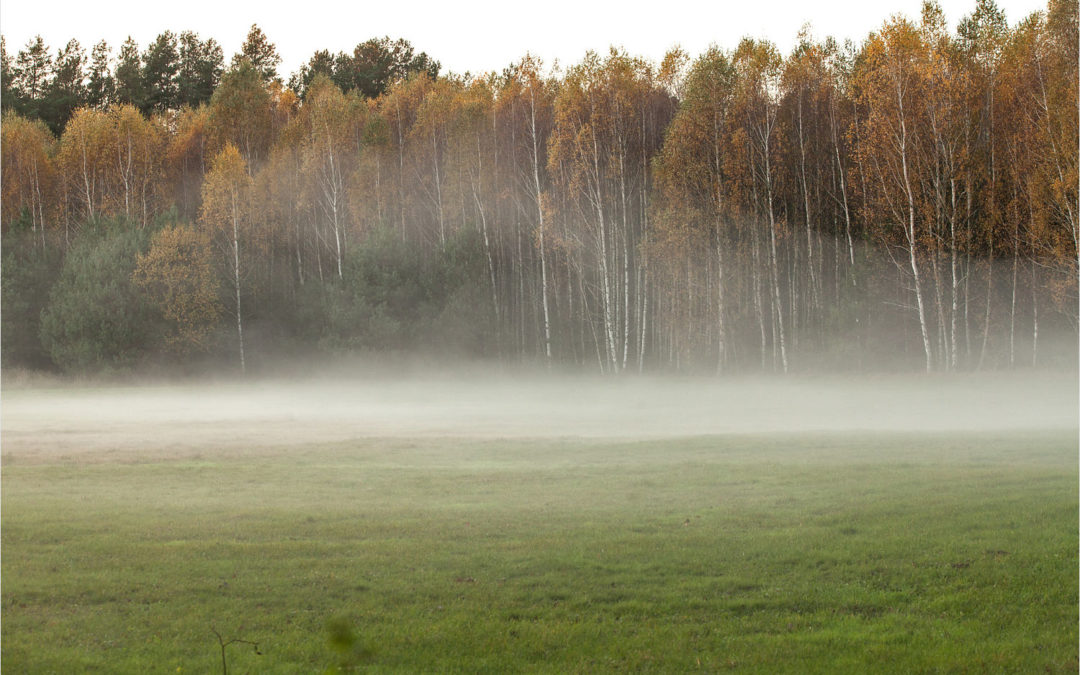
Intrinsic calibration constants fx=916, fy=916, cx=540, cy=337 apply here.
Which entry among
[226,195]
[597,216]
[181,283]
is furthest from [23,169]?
[597,216]

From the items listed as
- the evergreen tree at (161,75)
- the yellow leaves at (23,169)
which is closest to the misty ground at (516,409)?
the yellow leaves at (23,169)

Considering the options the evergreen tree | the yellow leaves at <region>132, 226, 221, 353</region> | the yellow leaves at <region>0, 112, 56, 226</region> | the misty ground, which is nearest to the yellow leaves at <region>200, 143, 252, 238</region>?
the yellow leaves at <region>132, 226, 221, 353</region>

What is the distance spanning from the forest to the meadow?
68.9 feet

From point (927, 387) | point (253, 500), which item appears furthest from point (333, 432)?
point (927, 387)

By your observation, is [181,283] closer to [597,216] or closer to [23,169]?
[23,169]

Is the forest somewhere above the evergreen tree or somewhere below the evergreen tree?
below

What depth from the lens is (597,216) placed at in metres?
45.2

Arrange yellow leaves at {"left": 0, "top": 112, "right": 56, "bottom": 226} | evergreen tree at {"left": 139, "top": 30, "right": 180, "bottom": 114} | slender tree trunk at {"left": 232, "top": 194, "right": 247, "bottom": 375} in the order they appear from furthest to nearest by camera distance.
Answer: evergreen tree at {"left": 139, "top": 30, "right": 180, "bottom": 114}
yellow leaves at {"left": 0, "top": 112, "right": 56, "bottom": 226}
slender tree trunk at {"left": 232, "top": 194, "right": 247, "bottom": 375}

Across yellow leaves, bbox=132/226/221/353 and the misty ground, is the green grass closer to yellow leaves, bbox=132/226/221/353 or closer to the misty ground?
the misty ground

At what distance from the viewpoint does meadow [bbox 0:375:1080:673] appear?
803 centimetres

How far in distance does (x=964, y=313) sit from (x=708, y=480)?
25.6 m

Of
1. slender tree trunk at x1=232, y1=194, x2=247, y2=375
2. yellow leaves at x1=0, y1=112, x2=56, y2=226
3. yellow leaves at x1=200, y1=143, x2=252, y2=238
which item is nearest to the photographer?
slender tree trunk at x1=232, y1=194, x2=247, y2=375

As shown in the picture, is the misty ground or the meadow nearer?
the meadow

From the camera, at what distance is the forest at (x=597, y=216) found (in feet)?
116
